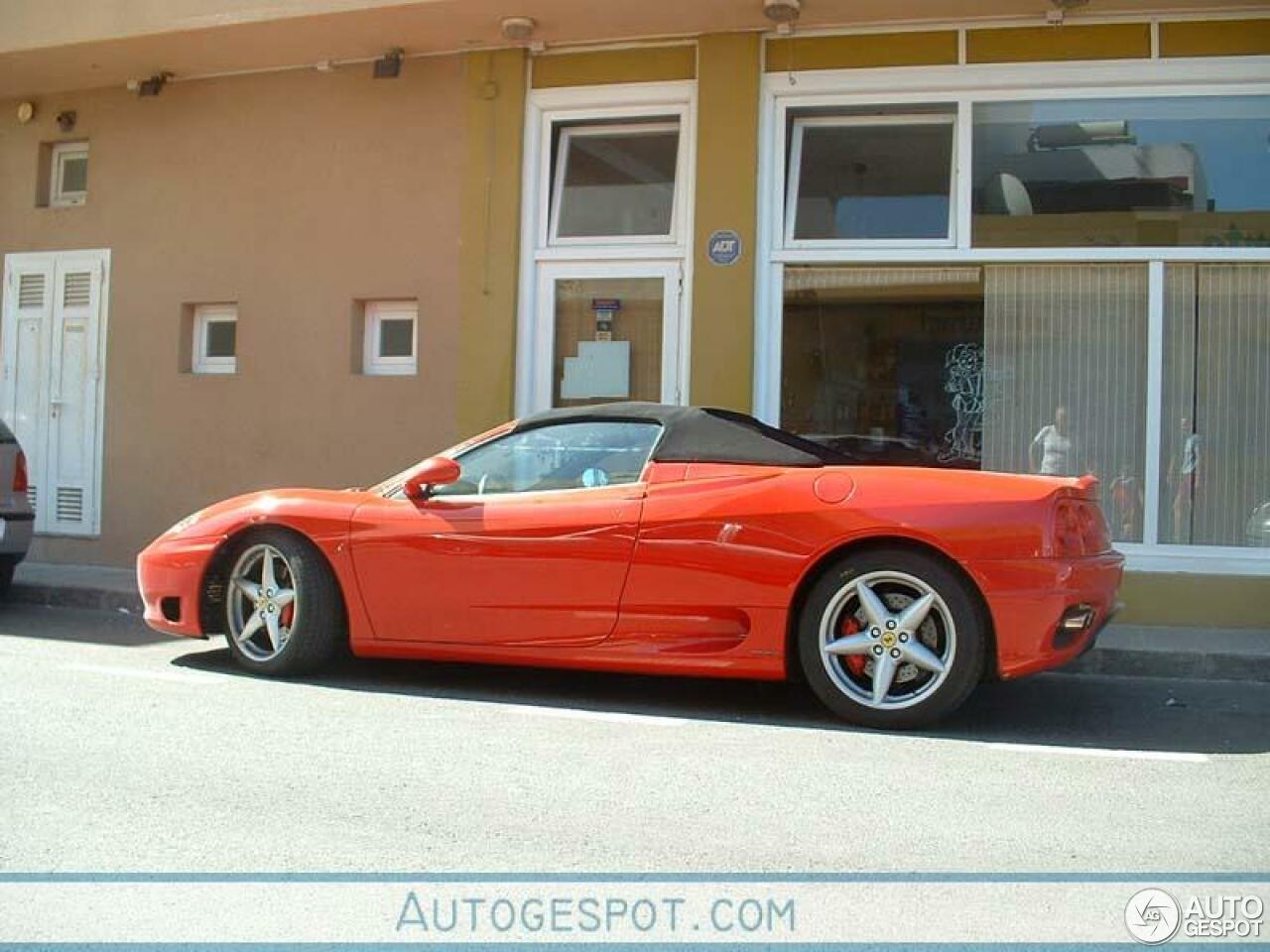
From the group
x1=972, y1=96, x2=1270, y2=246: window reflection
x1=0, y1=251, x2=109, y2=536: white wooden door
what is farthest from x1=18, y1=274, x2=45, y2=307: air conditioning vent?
x1=972, y1=96, x2=1270, y2=246: window reflection

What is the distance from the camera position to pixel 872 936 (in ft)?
9.64

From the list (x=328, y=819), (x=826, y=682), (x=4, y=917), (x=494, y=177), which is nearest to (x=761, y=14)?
(x=494, y=177)

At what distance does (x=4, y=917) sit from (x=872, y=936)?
2.14 meters

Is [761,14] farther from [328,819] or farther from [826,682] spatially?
[328,819]

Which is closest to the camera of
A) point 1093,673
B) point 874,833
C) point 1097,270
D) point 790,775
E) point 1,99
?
point 874,833

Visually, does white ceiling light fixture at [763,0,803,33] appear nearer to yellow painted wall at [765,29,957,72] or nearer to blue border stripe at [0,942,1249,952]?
yellow painted wall at [765,29,957,72]

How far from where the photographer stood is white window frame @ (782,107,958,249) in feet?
27.2

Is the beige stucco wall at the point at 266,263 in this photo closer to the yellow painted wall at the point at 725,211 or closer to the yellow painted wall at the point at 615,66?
the yellow painted wall at the point at 615,66

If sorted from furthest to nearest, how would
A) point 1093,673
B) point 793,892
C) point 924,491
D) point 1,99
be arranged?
point 1,99
point 1093,673
point 924,491
point 793,892

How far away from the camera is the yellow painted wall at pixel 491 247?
8.96 m

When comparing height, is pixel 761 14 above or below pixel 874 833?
above

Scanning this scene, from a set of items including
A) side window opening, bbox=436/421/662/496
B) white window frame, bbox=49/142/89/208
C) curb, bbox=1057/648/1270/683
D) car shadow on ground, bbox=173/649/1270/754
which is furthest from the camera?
white window frame, bbox=49/142/89/208

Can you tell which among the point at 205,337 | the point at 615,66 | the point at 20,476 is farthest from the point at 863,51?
the point at 20,476

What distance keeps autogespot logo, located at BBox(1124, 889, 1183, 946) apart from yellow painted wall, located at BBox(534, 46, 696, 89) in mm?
6853
